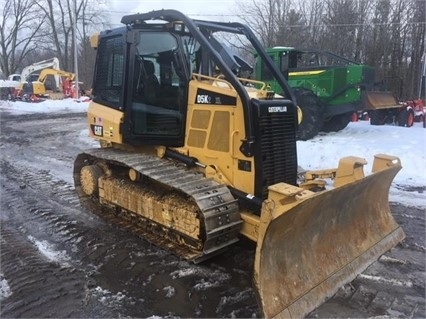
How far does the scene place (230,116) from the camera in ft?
15.3

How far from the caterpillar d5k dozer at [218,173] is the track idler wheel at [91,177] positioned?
0.02m

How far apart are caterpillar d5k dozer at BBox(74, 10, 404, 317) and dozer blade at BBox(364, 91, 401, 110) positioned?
10320mm

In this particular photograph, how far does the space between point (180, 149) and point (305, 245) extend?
190 cm

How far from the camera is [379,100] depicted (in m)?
15.4

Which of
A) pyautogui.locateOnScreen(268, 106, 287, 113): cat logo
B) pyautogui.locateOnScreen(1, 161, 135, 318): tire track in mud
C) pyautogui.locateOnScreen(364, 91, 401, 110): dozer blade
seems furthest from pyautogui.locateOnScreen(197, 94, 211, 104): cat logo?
pyautogui.locateOnScreen(364, 91, 401, 110): dozer blade

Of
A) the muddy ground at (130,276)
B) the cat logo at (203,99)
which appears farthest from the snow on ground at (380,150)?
the cat logo at (203,99)

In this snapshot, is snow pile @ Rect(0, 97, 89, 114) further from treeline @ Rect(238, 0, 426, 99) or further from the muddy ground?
the muddy ground

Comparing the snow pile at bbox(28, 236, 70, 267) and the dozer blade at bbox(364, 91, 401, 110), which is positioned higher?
the dozer blade at bbox(364, 91, 401, 110)

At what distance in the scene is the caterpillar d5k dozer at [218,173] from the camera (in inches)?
152

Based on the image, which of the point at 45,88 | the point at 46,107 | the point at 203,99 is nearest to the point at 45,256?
the point at 203,99

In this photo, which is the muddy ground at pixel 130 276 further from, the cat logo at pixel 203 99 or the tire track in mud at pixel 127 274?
the cat logo at pixel 203 99

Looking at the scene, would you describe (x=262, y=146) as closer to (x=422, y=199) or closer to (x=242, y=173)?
(x=242, y=173)

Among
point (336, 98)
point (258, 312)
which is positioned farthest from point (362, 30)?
point (258, 312)

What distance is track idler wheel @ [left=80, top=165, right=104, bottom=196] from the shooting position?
5.86 meters
